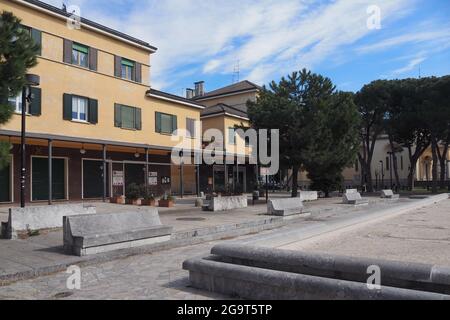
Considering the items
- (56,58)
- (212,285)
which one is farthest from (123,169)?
(212,285)

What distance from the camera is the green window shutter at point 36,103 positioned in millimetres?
22500

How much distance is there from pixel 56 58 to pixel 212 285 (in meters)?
21.0

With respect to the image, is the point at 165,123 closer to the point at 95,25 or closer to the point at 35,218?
the point at 95,25

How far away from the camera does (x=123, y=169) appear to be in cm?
2819

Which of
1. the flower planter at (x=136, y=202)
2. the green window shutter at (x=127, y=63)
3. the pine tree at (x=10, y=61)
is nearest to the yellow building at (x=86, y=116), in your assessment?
the green window shutter at (x=127, y=63)

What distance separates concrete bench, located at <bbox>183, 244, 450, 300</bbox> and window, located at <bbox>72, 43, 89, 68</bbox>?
2144cm

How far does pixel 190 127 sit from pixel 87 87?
9.92m

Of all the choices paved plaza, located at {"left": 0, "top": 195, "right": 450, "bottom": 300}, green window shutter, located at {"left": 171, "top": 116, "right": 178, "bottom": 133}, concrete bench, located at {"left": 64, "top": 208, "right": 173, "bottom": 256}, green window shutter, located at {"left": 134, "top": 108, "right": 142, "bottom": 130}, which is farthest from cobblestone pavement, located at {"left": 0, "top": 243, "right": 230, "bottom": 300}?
green window shutter, located at {"left": 171, "top": 116, "right": 178, "bottom": 133}

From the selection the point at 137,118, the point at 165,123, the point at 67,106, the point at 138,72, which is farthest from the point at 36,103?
the point at 165,123

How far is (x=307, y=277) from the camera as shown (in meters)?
5.30

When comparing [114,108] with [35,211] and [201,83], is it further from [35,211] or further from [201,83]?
[201,83]

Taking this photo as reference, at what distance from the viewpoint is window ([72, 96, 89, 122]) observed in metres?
25.2
